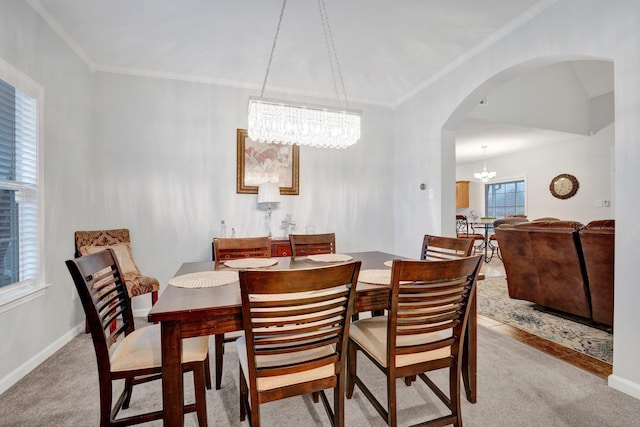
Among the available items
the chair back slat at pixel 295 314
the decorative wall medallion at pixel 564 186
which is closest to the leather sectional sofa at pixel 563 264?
the chair back slat at pixel 295 314

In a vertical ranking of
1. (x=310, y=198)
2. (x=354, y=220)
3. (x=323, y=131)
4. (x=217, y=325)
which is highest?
(x=323, y=131)

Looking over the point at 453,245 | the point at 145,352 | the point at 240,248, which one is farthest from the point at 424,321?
the point at 240,248

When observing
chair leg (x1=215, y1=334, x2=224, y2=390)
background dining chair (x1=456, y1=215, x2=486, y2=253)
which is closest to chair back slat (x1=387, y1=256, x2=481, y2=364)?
chair leg (x1=215, y1=334, x2=224, y2=390)

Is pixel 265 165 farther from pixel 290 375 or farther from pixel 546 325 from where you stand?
pixel 546 325

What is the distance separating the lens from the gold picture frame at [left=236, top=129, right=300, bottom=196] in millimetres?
3572

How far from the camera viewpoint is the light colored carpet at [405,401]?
62.3 inches

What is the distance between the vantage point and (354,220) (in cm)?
410

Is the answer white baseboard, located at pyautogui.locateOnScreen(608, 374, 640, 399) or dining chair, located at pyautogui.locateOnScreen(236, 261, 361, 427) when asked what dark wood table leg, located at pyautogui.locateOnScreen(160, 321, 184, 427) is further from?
white baseboard, located at pyautogui.locateOnScreen(608, 374, 640, 399)

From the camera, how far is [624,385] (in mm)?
1814

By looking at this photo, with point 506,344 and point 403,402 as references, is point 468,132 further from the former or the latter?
point 403,402

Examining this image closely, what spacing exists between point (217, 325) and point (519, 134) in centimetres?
657

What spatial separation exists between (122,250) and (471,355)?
3093 millimetres

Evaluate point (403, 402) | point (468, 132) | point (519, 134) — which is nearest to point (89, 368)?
point (403, 402)

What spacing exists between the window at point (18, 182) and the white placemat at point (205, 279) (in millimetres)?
1310
